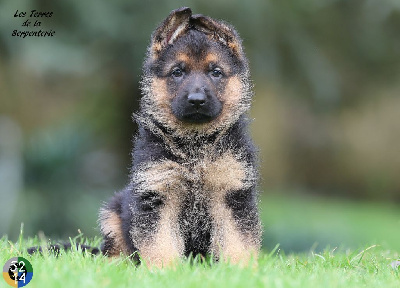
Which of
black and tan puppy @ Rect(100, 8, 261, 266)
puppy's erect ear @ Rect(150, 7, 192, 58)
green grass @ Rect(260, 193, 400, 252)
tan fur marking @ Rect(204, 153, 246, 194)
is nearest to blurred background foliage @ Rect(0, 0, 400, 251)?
green grass @ Rect(260, 193, 400, 252)

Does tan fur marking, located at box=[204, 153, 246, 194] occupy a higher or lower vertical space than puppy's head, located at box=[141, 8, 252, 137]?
lower

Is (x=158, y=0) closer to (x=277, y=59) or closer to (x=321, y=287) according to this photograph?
(x=277, y=59)

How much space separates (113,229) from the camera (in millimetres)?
6238

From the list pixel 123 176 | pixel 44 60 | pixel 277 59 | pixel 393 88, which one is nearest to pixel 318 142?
pixel 393 88

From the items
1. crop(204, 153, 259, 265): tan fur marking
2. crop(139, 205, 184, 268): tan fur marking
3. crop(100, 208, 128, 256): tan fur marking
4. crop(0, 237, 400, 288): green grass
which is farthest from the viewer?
crop(100, 208, 128, 256): tan fur marking

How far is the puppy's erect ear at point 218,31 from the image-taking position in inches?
239

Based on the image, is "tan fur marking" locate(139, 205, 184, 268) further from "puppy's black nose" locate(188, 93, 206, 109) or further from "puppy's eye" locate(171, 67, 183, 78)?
"puppy's eye" locate(171, 67, 183, 78)

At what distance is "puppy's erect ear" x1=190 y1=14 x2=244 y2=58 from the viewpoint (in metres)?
6.07

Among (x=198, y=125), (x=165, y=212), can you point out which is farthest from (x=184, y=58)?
(x=165, y=212)

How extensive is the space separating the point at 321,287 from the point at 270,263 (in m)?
0.77

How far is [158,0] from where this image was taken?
44.0 feet

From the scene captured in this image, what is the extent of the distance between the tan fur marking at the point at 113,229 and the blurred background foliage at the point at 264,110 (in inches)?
166

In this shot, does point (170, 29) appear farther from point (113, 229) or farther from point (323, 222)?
point (323, 222)

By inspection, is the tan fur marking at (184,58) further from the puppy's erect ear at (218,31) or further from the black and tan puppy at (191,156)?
the puppy's erect ear at (218,31)
